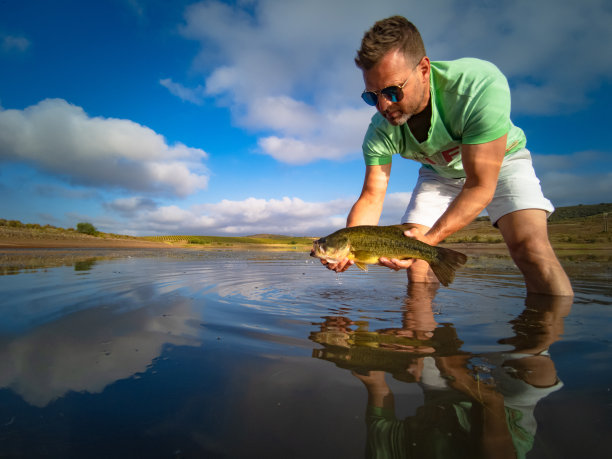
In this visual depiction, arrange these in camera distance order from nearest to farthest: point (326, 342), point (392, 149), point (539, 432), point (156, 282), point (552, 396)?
point (539, 432)
point (552, 396)
point (326, 342)
point (392, 149)
point (156, 282)

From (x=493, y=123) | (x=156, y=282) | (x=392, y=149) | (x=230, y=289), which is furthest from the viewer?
(x=156, y=282)

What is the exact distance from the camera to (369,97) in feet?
13.8

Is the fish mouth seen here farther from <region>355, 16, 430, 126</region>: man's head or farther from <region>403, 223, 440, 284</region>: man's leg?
<region>403, 223, 440, 284</region>: man's leg

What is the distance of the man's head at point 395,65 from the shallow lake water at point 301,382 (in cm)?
273

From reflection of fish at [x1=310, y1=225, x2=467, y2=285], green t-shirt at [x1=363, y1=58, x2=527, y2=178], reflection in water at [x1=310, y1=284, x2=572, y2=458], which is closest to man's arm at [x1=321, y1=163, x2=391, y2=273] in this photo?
green t-shirt at [x1=363, y1=58, x2=527, y2=178]

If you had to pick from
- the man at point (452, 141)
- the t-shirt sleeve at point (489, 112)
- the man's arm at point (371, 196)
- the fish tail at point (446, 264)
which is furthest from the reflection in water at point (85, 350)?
the t-shirt sleeve at point (489, 112)

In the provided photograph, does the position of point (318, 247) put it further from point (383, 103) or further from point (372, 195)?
point (383, 103)

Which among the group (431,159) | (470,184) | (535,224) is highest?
(431,159)

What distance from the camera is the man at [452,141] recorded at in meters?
3.80

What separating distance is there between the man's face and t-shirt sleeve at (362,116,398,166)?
770mm

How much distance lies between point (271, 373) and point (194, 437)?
2.37ft

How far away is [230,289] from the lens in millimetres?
5617

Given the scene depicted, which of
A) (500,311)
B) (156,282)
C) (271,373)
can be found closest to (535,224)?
(500,311)

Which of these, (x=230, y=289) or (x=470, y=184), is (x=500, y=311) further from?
(x=230, y=289)
